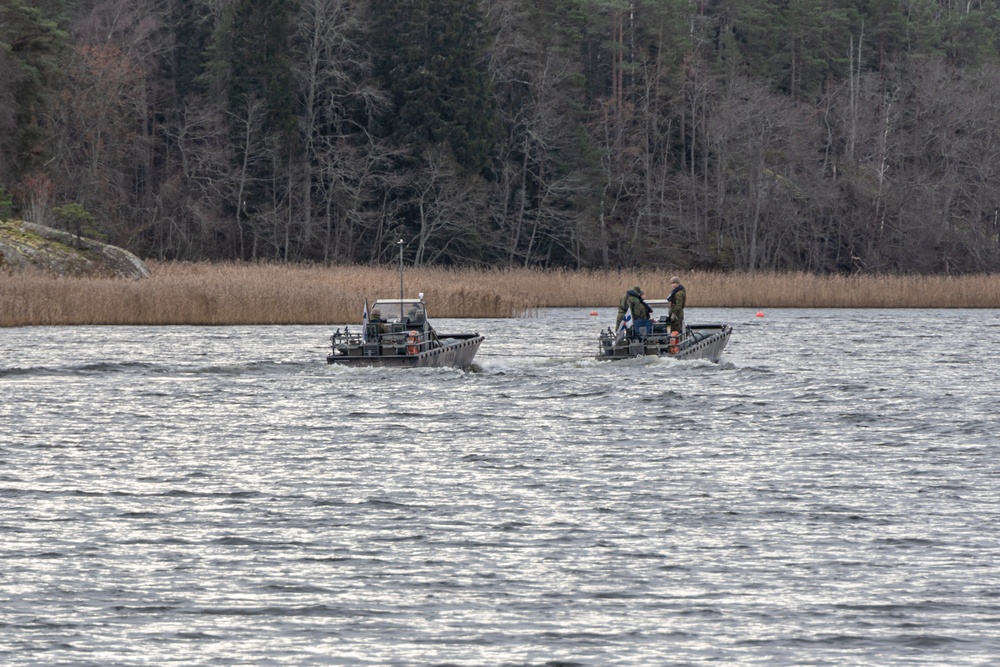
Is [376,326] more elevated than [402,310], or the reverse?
[402,310]

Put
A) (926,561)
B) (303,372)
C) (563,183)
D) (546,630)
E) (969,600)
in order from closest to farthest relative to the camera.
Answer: (546,630), (969,600), (926,561), (303,372), (563,183)

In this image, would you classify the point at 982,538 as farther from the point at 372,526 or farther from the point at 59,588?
the point at 59,588

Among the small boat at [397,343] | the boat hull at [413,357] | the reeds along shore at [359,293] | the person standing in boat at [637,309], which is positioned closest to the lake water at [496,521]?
the boat hull at [413,357]

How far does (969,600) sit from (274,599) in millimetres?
5683

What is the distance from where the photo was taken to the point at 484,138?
85.8 m

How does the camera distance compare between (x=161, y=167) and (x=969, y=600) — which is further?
(x=161, y=167)

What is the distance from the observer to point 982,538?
49.0 feet

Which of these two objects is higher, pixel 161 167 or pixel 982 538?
pixel 161 167

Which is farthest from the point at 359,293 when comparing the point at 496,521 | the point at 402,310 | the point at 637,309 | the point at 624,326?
the point at 496,521

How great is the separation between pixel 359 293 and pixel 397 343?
67.7 ft

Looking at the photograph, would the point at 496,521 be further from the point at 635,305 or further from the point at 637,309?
the point at 637,309

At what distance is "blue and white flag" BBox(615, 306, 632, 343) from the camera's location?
32.6 metres

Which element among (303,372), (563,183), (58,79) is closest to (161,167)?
(58,79)

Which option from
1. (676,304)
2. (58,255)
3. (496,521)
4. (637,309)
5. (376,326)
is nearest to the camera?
(496,521)
